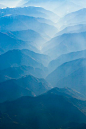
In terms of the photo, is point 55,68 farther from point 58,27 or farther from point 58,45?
point 58,27

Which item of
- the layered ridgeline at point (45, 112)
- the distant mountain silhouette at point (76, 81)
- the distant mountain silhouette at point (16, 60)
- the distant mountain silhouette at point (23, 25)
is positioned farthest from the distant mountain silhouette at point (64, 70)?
the distant mountain silhouette at point (23, 25)

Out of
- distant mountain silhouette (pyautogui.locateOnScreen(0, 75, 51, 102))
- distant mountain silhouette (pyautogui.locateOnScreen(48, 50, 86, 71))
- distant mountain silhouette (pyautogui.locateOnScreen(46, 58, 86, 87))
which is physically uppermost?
distant mountain silhouette (pyautogui.locateOnScreen(48, 50, 86, 71))

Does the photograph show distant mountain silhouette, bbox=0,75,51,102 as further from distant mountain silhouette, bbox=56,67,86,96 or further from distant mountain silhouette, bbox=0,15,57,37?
distant mountain silhouette, bbox=0,15,57,37

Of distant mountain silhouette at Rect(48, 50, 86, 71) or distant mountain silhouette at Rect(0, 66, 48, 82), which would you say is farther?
distant mountain silhouette at Rect(48, 50, 86, 71)

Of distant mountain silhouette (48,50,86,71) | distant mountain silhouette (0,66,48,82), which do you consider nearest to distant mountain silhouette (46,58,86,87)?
distant mountain silhouette (0,66,48,82)

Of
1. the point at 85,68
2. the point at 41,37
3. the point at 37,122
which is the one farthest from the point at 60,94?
the point at 41,37

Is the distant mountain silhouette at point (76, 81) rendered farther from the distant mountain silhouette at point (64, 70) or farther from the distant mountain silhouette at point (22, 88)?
the distant mountain silhouette at point (22, 88)

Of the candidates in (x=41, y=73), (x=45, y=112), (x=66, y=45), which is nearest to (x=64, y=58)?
(x=66, y=45)

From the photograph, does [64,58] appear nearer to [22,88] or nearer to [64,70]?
[64,70]
